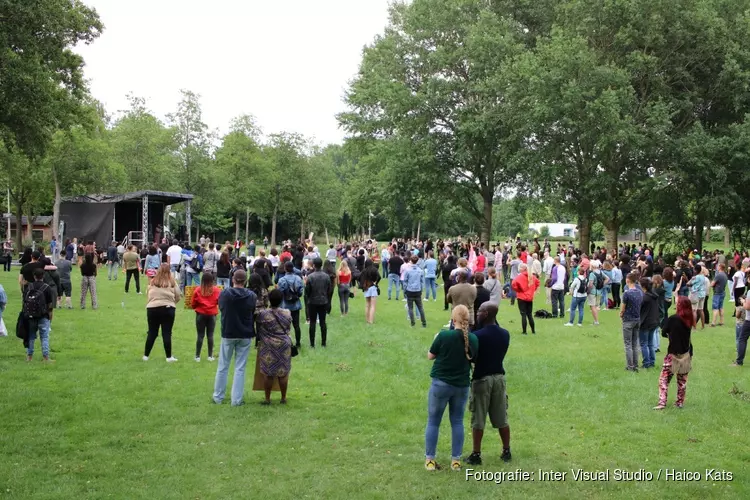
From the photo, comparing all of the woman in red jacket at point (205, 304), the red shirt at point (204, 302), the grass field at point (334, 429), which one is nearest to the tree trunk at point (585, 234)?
the grass field at point (334, 429)

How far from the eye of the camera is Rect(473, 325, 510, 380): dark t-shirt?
675 centimetres

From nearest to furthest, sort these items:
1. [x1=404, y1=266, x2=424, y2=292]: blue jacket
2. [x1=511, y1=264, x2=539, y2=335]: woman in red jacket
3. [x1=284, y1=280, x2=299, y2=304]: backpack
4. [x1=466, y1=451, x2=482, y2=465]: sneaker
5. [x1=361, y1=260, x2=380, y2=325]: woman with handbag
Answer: [x1=466, y1=451, x2=482, y2=465]: sneaker → [x1=284, y1=280, x2=299, y2=304]: backpack → [x1=511, y1=264, x2=539, y2=335]: woman in red jacket → [x1=404, y1=266, x2=424, y2=292]: blue jacket → [x1=361, y1=260, x2=380, y2=325]: woman with handbag

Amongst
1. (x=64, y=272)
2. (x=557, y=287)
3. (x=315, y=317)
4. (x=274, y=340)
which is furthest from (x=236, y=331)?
(x=557, y=287)

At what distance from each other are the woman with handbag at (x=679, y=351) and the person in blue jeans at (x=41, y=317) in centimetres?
902

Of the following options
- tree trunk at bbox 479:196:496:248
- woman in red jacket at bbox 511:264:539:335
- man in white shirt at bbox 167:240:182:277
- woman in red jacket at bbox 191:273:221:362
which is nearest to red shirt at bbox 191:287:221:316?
woman in red jacket at bbox 191:273:221:362

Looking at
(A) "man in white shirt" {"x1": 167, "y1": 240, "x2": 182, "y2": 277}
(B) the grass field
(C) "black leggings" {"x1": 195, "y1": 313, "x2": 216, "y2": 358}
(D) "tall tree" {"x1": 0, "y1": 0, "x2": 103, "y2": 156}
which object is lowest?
(B) the grass field

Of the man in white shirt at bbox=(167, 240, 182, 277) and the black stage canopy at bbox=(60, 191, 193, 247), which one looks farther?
the black stage canopy at bbox=(60, 191, 193, 247)

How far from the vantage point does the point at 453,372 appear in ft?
21.4

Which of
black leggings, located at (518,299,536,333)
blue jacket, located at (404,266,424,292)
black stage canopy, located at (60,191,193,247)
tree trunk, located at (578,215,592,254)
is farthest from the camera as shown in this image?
black stage canopy, located at (60,191,193,247)

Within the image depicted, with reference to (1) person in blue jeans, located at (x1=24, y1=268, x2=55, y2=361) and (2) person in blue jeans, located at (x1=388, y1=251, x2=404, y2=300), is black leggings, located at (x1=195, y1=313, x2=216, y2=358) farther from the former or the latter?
(2) person in blue jeans, located at (x1=388, y1=251, x2=404, y2=300)

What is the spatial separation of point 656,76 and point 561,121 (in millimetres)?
4935

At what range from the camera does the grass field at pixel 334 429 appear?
6.36 meters

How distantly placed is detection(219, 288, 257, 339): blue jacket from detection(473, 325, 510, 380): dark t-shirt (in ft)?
11.2

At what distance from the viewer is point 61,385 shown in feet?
32.3
